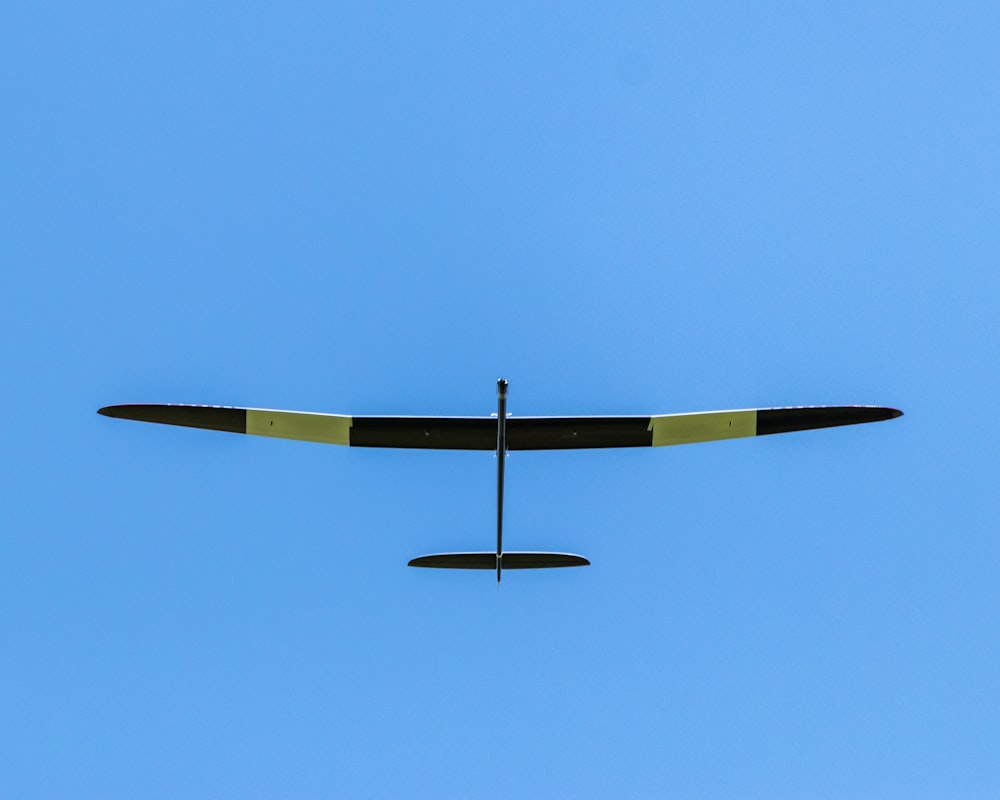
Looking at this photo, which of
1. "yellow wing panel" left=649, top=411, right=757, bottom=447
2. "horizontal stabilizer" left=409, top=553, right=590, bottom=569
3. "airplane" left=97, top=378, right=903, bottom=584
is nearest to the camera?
"airplane" left=97, top=378, right=903, bottom=584

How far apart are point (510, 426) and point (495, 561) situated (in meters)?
3.32

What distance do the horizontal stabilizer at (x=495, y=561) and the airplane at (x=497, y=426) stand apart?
1.96ft

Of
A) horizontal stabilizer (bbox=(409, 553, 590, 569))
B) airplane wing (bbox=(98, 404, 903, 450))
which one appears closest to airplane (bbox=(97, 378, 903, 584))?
airplane wing (bbox=(98, 404, 903, 450))

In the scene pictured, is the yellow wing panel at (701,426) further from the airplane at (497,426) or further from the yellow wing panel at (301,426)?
the yellow wing panel at (301,426)

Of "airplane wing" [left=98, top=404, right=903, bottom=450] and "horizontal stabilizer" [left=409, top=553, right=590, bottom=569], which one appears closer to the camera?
"airplane wing" [left=98, top=404, right=903, bottom=450]

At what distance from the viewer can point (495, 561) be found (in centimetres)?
2364

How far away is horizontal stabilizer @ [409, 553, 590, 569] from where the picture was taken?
23.5 metres

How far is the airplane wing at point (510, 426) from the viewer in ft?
73.9

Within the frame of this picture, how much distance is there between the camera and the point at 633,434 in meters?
22.8

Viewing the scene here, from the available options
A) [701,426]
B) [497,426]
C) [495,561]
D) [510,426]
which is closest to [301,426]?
[497,426]

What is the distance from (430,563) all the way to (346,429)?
3610 millimetres

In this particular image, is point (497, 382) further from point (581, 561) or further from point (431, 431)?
point (581, 561)

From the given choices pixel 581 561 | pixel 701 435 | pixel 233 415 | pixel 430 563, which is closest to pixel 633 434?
pixel 701 435

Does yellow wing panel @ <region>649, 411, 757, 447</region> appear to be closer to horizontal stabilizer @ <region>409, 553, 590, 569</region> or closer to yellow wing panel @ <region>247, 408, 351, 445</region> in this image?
horizontal stabilizer @ <region>409, 553, 590, 569</region>
